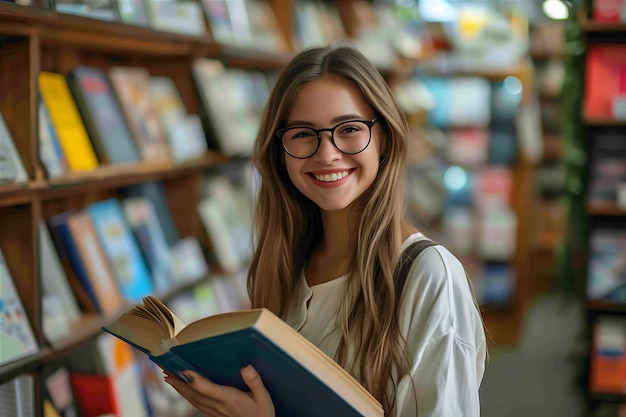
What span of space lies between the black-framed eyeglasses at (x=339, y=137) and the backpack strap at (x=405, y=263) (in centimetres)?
23

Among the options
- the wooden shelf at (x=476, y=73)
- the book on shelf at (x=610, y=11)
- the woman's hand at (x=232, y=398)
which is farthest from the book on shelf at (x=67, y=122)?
the wooden shelf at (x=476, y=73)

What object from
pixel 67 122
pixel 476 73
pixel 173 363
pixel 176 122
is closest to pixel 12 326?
pixel 67 122

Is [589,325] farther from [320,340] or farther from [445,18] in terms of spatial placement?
[445,18]

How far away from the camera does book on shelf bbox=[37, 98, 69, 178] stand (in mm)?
2111

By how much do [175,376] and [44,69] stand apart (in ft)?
5.00

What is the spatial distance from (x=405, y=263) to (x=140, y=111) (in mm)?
1691

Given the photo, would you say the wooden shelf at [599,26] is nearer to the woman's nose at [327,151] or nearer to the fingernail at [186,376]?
the woman's nose at [327,151]

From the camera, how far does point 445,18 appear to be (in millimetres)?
6941

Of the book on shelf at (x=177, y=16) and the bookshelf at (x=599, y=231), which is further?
the bookshelf at (x=599, y=231)

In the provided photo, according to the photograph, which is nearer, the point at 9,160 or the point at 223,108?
the point at 9,160

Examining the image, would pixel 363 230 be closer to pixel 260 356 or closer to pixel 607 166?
pixel 260 356

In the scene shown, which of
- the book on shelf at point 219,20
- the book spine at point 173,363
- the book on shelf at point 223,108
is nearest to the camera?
the book spine at point 173,363

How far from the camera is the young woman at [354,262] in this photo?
144cm

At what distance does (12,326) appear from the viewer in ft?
6.59
